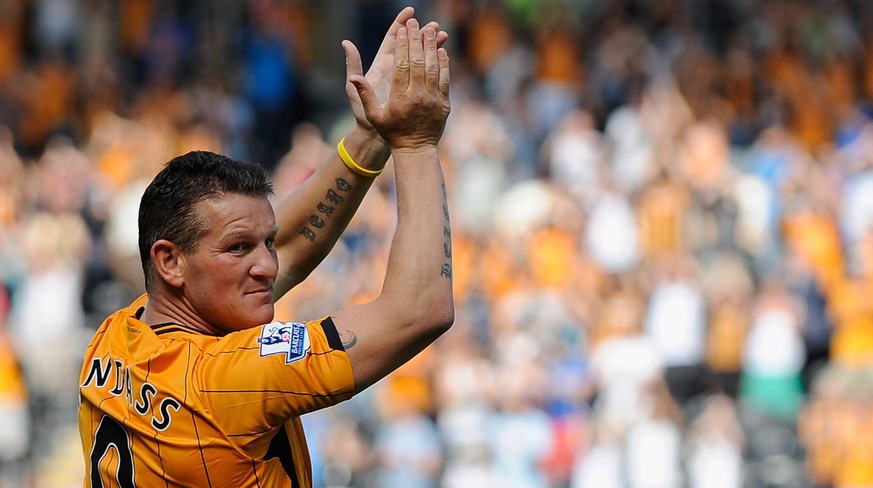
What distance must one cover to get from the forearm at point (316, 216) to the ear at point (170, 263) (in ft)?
2.01

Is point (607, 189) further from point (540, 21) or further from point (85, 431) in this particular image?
point (85, 431)

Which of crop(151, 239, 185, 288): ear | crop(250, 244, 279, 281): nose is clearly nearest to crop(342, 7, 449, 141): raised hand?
crop(250, 244, 279, 281): nose

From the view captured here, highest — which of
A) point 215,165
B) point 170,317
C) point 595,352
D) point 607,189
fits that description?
point 607,189

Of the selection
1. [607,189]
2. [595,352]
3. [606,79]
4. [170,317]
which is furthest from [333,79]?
[170,317]

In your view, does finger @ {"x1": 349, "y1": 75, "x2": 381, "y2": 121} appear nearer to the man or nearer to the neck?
the man

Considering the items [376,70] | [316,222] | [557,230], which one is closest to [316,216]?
[316,222]

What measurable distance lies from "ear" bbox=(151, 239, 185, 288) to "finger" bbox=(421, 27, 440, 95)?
0.72 metres

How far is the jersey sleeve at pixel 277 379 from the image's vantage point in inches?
123

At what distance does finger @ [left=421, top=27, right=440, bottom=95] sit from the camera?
3246mm

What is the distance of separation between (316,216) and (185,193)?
2.32 ft

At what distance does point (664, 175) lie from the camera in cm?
1405

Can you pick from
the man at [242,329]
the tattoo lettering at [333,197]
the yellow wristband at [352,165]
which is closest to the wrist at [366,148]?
Answer: the yellow wristband at [352,165]

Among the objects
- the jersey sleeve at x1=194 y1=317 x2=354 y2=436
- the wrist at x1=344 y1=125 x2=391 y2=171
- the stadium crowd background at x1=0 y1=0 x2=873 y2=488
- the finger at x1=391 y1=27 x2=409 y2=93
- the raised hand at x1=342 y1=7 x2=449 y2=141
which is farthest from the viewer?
the stadium crowd background at x1=0 y1=0 x2=873 y2=488

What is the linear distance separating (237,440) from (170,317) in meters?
0.41
